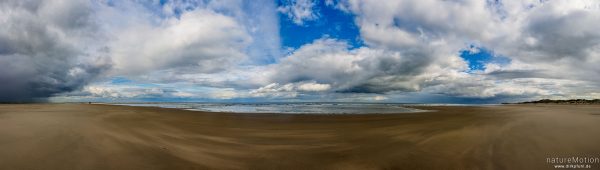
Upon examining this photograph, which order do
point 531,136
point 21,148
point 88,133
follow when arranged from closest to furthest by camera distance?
point 21,148
point 88,133
point 531,136

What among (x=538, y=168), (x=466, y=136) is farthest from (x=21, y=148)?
(x=466, y=136)

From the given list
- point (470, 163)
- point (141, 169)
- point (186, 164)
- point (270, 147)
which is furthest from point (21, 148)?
point (470, 163)

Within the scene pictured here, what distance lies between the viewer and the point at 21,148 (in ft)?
19.1

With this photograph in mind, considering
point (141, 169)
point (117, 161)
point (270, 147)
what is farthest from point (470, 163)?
point (117, 161)

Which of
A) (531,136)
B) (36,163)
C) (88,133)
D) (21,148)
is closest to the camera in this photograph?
(36,163)

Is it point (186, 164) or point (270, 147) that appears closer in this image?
point (186, 164)

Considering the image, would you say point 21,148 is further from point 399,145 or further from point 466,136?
point 466,136

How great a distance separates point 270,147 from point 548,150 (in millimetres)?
6316

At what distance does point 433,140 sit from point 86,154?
805 centimetres

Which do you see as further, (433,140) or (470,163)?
(433,140)

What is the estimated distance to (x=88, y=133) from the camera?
7.53 meters

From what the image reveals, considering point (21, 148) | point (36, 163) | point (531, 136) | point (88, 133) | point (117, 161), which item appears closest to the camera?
point (36, 163)

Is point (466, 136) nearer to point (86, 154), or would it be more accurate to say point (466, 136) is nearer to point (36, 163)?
point (86, 154)

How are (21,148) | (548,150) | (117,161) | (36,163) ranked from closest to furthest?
1. (36,163)
2. (117,161)
3. (21,148)
4. (548,150)
